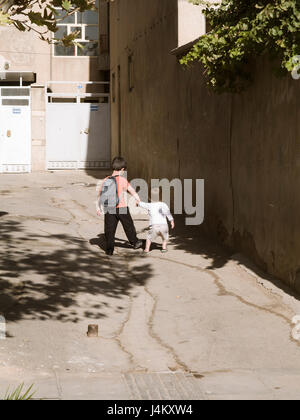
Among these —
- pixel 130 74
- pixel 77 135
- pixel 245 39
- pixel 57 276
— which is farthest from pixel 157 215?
pixel 77 135

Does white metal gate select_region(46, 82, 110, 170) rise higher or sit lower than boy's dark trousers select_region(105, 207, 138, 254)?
higher

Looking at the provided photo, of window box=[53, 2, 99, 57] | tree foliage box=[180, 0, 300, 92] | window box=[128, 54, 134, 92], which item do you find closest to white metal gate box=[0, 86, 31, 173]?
window box=[53, 2, 99, 57]

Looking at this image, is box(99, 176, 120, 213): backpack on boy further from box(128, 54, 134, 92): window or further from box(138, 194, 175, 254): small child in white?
box(128, 54, 134, 92): window

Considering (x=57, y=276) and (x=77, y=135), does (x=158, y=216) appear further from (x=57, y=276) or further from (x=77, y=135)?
(x=77, y=135)

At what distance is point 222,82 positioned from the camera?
420 inches

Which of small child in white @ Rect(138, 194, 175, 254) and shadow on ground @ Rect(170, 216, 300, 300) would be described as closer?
shadow on ground @ Rect(170, 216, 300, 300)

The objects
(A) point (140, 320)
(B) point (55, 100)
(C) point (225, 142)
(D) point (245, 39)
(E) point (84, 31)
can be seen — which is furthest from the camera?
(B) point (55, 100)

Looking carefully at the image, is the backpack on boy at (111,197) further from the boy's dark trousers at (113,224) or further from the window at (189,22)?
the window at (189,22)

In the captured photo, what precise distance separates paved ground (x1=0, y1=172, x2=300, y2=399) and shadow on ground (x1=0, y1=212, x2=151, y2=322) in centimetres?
2

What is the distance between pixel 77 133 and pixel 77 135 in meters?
0.07

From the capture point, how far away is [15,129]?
26.5m

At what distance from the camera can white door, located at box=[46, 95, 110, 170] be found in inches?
1056


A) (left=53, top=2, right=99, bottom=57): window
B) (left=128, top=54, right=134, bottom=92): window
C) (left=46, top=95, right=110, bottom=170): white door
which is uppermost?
(left=53, top=2, right=99, bottom=57): window
